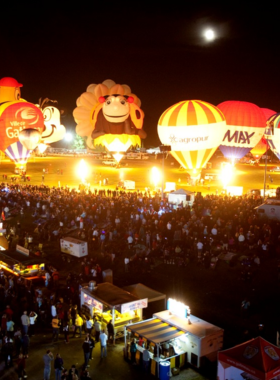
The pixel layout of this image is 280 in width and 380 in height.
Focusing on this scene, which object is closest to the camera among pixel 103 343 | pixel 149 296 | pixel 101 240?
pixel 103 343

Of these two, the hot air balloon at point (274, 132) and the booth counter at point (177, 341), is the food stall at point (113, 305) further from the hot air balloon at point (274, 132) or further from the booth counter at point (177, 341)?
the hot air balloon at point (274, 132)

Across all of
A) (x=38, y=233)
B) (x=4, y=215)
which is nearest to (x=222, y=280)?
(x=38, y=233)

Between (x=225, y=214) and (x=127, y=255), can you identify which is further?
(x=225, y=214)

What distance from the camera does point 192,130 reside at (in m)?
22.9

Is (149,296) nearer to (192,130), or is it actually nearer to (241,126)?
(192,130)

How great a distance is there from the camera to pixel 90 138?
102 feet

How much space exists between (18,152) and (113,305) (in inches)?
913

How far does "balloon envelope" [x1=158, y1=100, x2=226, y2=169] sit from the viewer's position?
22.9 metres

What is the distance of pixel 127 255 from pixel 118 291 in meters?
4.30

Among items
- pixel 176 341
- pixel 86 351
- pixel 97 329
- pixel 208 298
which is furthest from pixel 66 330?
pixel 208 298

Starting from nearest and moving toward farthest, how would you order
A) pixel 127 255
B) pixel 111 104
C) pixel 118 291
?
pixel 118 291
pixel 127 255
pixel 111 104

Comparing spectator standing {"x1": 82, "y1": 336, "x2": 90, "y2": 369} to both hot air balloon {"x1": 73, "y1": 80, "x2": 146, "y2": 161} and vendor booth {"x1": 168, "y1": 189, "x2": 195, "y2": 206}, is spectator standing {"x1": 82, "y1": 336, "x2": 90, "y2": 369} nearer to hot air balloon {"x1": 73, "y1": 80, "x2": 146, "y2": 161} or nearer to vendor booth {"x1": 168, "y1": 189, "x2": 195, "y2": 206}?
vendor booth {"x1": 168, "y1": 189, "x2": 195, "y2": 206}

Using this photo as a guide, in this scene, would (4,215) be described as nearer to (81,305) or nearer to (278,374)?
(81,305)

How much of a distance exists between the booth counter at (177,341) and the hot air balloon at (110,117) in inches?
796
